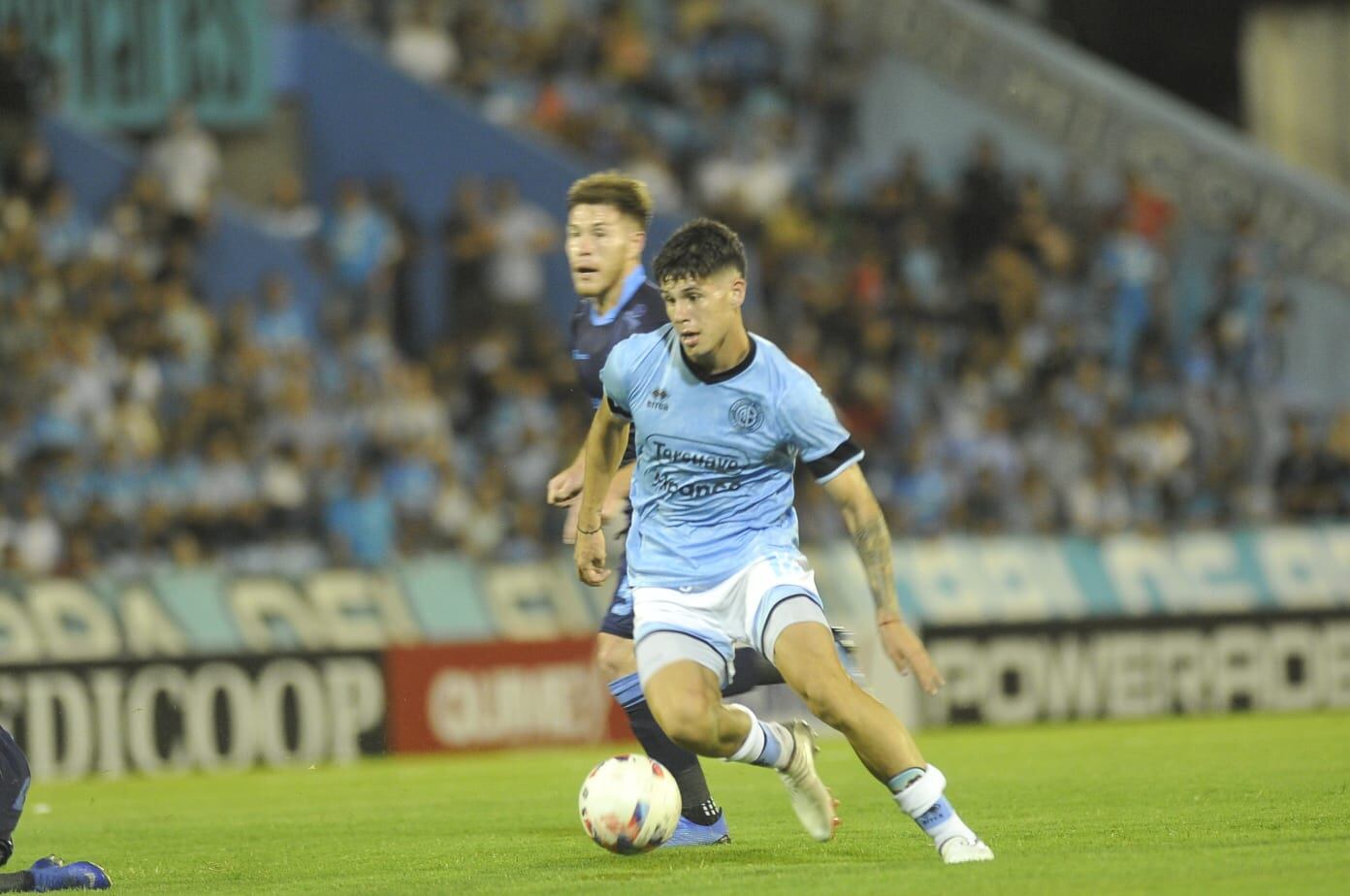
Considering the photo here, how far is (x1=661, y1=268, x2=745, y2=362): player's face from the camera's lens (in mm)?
7348

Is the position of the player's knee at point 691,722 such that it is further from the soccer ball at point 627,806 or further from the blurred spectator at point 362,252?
the blurred spectator at point 362,252

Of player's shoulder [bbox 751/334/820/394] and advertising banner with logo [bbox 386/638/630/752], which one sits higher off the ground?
player's shoulder [bbox 751/334/820/394]

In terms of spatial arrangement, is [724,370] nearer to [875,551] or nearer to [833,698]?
[875,551]

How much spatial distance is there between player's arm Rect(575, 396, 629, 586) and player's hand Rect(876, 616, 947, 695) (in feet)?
4.53

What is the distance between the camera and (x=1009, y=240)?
21.4 meters

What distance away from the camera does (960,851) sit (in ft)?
23.5

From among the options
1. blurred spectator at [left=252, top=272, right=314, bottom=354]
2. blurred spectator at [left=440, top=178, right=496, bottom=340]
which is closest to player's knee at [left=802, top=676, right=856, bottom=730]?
blurred spectator at [left=252, top=272, right=314, bottom=354]

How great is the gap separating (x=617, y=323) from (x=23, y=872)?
120 inches

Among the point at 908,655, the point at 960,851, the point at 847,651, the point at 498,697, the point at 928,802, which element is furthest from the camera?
the point at 498,697

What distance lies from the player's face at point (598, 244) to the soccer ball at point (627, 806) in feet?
6.43

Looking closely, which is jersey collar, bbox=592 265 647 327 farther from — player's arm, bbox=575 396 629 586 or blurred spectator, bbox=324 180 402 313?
blurred spectator, bbox=324 180 402 313

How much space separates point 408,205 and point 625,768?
13939 millimetres

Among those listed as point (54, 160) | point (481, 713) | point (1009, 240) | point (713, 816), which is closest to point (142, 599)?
point (481, 713)

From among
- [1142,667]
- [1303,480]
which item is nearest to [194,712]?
[1142,667]
